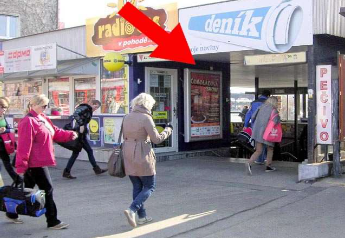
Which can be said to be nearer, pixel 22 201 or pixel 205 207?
pixel 22 201

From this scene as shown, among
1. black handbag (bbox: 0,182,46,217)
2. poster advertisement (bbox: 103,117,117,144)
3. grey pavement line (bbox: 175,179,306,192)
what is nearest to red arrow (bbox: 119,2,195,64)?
poster advertisement (bbox: 103,117,117,144)

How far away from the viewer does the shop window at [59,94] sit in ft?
46.6

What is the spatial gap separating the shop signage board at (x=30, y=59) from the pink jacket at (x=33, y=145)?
21.0ft

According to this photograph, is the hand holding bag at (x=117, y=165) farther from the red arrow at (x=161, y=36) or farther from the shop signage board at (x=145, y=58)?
the shop signage board at (x=145, y=58)

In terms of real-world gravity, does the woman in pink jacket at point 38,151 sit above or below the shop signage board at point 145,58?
below

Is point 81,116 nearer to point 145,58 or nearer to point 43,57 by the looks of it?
point 145,58

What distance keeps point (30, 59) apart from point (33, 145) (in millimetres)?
7556

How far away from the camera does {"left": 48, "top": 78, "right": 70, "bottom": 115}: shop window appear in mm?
14211

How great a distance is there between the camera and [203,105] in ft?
44.5

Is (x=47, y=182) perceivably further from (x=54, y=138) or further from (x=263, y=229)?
(x=263, y=229)

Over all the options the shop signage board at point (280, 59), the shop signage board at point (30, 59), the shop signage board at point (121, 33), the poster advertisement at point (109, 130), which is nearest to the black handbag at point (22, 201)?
the shop signage board at point (280, 59)

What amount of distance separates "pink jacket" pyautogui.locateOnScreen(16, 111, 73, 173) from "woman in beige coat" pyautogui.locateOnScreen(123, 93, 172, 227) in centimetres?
94

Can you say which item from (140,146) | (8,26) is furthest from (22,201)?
(8,26)

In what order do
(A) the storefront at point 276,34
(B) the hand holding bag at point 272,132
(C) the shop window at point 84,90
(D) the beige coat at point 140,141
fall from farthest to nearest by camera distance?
(C) the shop window at point 84,90 → (B) the hand holding bag at point 272,132 → (A) the storefront at point 276,34 → (D) the beige coat at point 140,141
